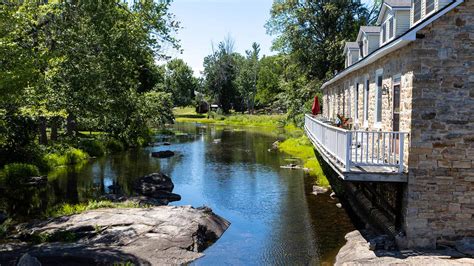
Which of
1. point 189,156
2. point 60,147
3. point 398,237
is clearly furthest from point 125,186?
point 398,237

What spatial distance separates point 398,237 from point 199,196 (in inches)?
475

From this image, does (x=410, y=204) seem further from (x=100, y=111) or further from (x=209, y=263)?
(x=100, y=111)

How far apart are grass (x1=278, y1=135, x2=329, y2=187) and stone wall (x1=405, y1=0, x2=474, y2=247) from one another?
444 inches

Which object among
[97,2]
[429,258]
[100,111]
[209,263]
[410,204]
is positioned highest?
[97,2]

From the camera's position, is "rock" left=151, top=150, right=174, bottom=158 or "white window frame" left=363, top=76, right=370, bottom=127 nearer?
"white window frame" left=363, top=76, right=370, bottom=127

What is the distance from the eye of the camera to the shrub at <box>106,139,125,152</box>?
3730 cm

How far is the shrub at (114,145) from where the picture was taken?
3730 cm

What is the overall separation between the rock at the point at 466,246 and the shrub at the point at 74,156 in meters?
25.0

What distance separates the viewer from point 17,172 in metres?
23.7

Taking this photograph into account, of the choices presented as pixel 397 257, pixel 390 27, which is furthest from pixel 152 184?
pixel 397 257

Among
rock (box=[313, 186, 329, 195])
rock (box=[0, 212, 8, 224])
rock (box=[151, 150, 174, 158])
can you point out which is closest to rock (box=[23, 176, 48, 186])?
rock (box=[0, 212, 8, 224])

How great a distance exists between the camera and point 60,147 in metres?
30.7

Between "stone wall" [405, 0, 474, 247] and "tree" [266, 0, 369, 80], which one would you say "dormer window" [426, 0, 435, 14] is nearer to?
"stone wall" [405, 0, 474, 247]

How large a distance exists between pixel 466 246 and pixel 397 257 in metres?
1.98
